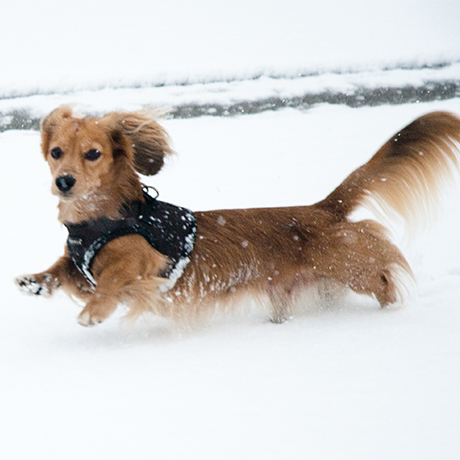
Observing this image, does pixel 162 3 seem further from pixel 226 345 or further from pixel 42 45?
pixel 226 345

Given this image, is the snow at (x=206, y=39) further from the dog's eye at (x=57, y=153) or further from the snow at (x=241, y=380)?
the dog's eye at (x=57, y=153)

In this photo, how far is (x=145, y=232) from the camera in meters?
2.29

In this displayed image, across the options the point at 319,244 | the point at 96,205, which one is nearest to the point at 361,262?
the point at 319,244

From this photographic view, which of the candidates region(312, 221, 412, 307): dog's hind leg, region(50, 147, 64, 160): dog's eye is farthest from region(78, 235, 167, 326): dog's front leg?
region(312, 221, 412, 307): dog's hind leg

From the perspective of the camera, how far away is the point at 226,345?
2148 mm

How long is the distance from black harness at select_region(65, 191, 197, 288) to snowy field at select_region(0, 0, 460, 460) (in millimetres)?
284

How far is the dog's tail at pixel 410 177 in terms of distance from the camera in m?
2.60

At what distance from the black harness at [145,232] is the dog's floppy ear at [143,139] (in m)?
0.15

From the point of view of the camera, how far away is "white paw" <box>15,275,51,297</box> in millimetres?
2340

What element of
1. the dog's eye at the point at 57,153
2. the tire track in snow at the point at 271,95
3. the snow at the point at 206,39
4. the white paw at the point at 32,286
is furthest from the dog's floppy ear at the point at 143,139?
the snow at the point at 206,39

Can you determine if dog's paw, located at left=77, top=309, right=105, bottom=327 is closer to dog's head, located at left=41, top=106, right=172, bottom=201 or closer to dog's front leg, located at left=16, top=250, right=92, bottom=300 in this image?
dog's front leg, located at left=16, top=250, right=92, bottom=300

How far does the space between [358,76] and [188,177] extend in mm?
3356

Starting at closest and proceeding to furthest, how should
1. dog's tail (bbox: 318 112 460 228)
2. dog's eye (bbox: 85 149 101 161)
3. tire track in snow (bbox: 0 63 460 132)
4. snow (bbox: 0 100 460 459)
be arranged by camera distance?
snow (bbox: 0 100 460 459) → dog's eye (bbox: 85 149 101 161) → dog's tail (bbox: 318 112 460 228) → tire track in snow (bbox: 0 63 460 132)

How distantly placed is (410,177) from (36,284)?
1947mm
